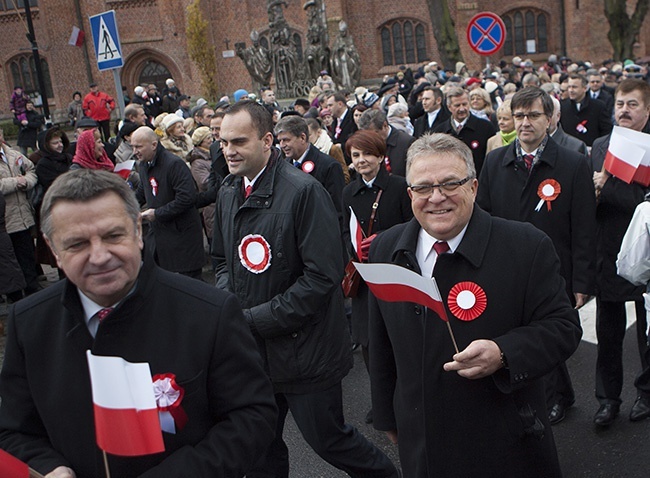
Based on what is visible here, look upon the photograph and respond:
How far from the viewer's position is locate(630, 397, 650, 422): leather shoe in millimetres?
4555

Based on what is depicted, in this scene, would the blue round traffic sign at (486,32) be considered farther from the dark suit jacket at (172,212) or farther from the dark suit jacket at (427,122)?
the dark suit jacket at (172,212)

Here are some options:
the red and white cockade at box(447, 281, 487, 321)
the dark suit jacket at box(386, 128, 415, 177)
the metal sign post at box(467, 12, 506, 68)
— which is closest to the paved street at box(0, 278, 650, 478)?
the red and white cockade at box(447, 281, 487, 321)

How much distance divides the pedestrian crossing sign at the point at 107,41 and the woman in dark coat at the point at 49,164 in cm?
119

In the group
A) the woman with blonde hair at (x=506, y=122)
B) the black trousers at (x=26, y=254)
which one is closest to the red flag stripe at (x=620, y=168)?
the woman with blonde hair at (x=506, y=122)

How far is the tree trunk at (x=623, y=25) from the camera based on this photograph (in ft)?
103

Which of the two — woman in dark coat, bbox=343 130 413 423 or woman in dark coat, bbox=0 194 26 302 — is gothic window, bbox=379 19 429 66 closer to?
woman in dark coat, bbox=0 194 26 302

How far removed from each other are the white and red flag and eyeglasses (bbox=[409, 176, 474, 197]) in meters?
1.81

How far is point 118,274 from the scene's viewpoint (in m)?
2.06

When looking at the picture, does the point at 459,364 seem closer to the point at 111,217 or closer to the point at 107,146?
the point at 111,217

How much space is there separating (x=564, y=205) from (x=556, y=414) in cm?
143

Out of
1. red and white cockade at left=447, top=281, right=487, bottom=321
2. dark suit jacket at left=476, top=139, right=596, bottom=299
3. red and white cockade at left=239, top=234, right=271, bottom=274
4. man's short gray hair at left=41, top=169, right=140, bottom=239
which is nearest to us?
man's short gray hair at left=41, top=169, right=140, bottom=239

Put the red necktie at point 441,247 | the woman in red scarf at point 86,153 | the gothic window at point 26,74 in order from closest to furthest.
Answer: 1. the red necktie at point 441,247
2. the woman in red scarf at point 86,153
3. the gothic window at point 26,74

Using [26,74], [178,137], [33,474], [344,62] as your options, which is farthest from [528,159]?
[26,74]

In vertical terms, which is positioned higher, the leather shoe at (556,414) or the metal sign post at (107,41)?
the metal sign post at (107,41)
